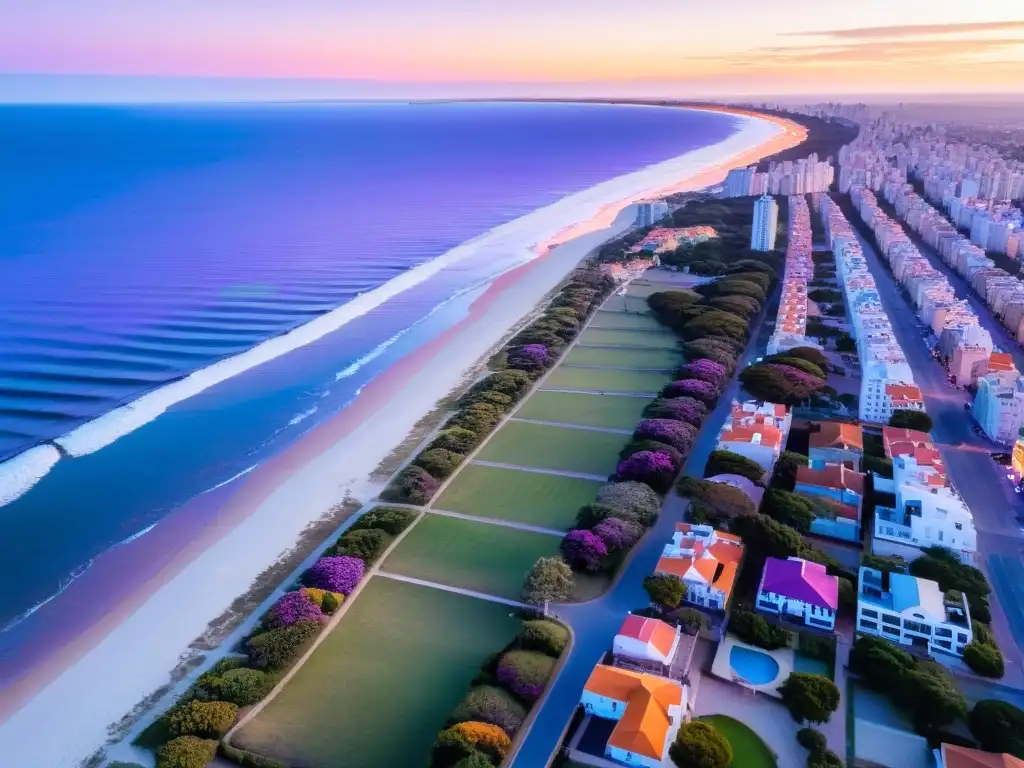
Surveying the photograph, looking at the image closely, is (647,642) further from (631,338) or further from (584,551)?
(631,338)

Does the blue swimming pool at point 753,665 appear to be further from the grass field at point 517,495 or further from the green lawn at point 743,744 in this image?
the grass field at point 517,495

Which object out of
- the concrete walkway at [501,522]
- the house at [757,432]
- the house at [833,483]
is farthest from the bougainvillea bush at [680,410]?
the concrete walkway at [501,522]

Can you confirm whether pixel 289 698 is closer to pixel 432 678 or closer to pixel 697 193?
pixel 432 678

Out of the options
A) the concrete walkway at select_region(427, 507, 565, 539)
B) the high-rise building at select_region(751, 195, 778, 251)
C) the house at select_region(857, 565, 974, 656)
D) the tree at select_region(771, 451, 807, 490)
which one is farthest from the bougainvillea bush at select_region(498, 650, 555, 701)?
the high-rise building at select_region(751, 195, 778, 251)

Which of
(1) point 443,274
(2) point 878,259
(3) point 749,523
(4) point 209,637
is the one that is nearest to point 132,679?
(4) point 209,637

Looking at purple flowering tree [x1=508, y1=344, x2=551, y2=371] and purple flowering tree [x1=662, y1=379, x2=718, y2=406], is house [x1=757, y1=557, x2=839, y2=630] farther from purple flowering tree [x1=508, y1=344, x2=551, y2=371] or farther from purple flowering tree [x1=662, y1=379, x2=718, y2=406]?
purple flowering tree [x1=508, y1=344, x2=551, y2=371]

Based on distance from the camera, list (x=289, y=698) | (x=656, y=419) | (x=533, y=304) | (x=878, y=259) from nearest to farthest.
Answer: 1. (x=289, y=698)
2. (x=656, y=419)
3. (x=533, y=304)
4. (x=878, y=259)
